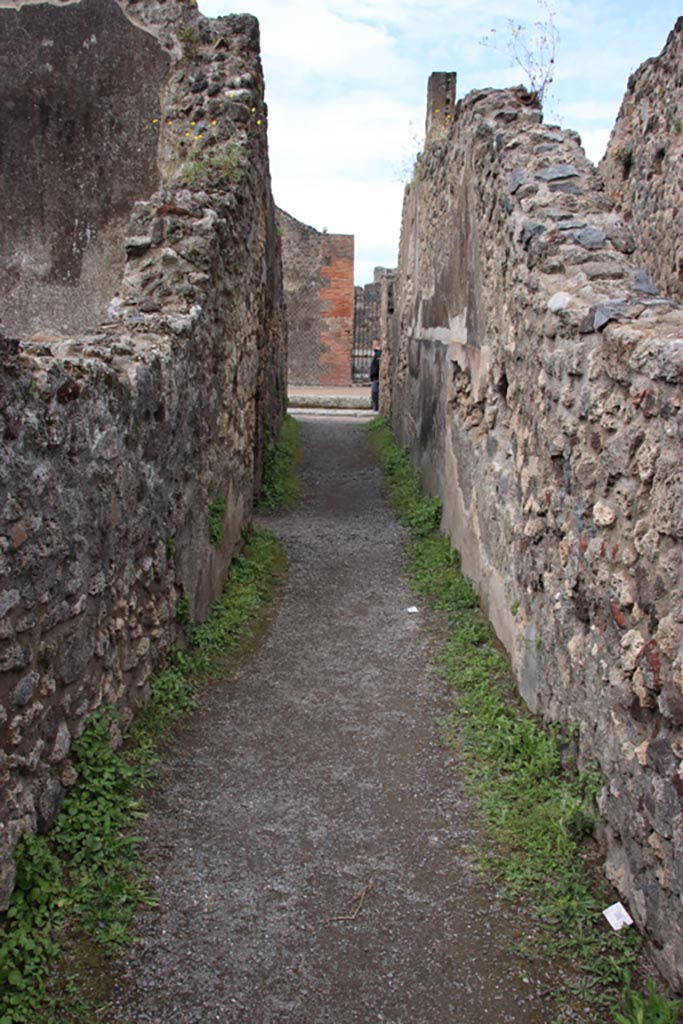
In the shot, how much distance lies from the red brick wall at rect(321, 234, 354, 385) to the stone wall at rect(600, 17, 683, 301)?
552 inches

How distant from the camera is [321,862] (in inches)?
115

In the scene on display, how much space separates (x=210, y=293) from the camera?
16.2ft

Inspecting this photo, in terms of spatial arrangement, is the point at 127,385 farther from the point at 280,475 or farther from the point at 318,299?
the point at 318,299

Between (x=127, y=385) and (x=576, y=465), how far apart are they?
67.1 inches

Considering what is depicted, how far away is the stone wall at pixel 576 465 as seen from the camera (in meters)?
2.50

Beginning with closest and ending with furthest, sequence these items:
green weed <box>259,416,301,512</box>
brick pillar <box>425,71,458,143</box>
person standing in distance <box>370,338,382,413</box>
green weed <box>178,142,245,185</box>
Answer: green weed <box>178,142,245,185</box>
green weed <box>259,416,301,512</box>
brick pillar <box>425,71,458,143</box>
person standing in distance <box>370,338,382,413</box>

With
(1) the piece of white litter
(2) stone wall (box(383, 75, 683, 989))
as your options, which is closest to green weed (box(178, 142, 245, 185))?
(2) stone wall (box(383, 75, 683, 989))

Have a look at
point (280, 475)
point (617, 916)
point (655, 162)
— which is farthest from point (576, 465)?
point (280, 475)

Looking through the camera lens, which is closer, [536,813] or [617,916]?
[617,916]

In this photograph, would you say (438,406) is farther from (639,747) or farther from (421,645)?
(639,747)

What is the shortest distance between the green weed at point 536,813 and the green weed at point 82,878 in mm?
1153

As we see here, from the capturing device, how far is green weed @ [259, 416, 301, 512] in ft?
25.9

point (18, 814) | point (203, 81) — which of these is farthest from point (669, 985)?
point (203, 81)

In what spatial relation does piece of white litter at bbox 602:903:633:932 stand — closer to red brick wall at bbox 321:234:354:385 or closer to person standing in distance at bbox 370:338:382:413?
person standing in distance at bbox 370:338:382:413
